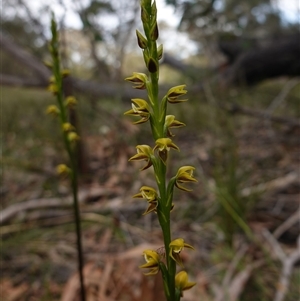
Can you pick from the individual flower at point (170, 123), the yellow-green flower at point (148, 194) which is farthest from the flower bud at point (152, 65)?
the yellow-green flower at point (148, 194)

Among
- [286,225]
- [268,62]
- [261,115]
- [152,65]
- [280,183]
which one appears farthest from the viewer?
[268,62]

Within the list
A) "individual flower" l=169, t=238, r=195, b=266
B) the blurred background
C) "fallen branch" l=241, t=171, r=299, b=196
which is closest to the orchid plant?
"individual flower" l=169, t=238, r=195, b=266

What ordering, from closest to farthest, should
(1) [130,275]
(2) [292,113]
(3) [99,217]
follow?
(1) [130,275], (3) [99,217], (2) [292,113]

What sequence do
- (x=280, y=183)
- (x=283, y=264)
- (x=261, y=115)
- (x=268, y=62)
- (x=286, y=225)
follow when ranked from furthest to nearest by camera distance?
(x=268, y=62), (x=261, y=115), (x=280, y=183), (x=286, y=225), (x=283, y=264)

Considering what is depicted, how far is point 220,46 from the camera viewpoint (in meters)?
6.70

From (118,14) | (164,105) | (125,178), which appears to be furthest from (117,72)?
(164,105)

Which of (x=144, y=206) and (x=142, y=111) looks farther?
(x=144, y=206)

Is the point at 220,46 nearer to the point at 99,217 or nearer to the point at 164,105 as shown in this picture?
the point at 99,217

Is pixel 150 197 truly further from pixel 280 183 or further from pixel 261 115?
pixel 261 115

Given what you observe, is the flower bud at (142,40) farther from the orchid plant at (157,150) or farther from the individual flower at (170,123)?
the individual flower at (170,123)

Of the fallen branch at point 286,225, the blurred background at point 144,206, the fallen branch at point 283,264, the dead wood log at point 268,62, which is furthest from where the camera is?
the dead wood log at point 268,62

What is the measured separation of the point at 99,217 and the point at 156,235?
0.46 metres

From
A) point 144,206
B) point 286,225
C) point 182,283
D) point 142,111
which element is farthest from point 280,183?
point 142,111

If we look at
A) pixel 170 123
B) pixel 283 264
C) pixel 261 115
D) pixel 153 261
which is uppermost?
pixel 261 115
